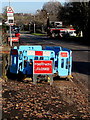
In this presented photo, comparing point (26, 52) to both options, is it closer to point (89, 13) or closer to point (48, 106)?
point (48, 106)

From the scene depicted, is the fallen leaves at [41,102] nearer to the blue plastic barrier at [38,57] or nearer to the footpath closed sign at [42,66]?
the footpath closed sign at [42,66]

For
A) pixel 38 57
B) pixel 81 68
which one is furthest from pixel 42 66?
pixel 81 68

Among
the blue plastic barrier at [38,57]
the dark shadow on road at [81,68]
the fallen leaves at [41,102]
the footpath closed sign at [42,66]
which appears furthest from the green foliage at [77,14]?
the fallen leaves at [41,102]

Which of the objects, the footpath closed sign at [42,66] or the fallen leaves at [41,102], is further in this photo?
the footpath closed sign at [42,66]

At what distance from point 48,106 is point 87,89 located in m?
2.94

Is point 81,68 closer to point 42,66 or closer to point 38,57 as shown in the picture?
point 38,57

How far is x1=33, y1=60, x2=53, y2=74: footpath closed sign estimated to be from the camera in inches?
401

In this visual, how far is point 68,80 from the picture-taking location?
11.3m

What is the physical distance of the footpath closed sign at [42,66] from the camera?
1018cm

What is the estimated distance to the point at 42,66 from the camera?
33.4 ft

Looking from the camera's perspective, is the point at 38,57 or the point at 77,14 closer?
the point at 38,57

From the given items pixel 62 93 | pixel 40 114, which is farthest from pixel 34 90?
pixel 40 114

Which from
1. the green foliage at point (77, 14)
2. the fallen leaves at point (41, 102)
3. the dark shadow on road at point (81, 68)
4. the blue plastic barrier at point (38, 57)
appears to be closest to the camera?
→ the fallen leaves at point (41, 102)

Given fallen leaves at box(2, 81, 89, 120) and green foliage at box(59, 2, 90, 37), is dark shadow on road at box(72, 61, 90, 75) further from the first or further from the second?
green foliage at box(59, 2, 90, 37)
